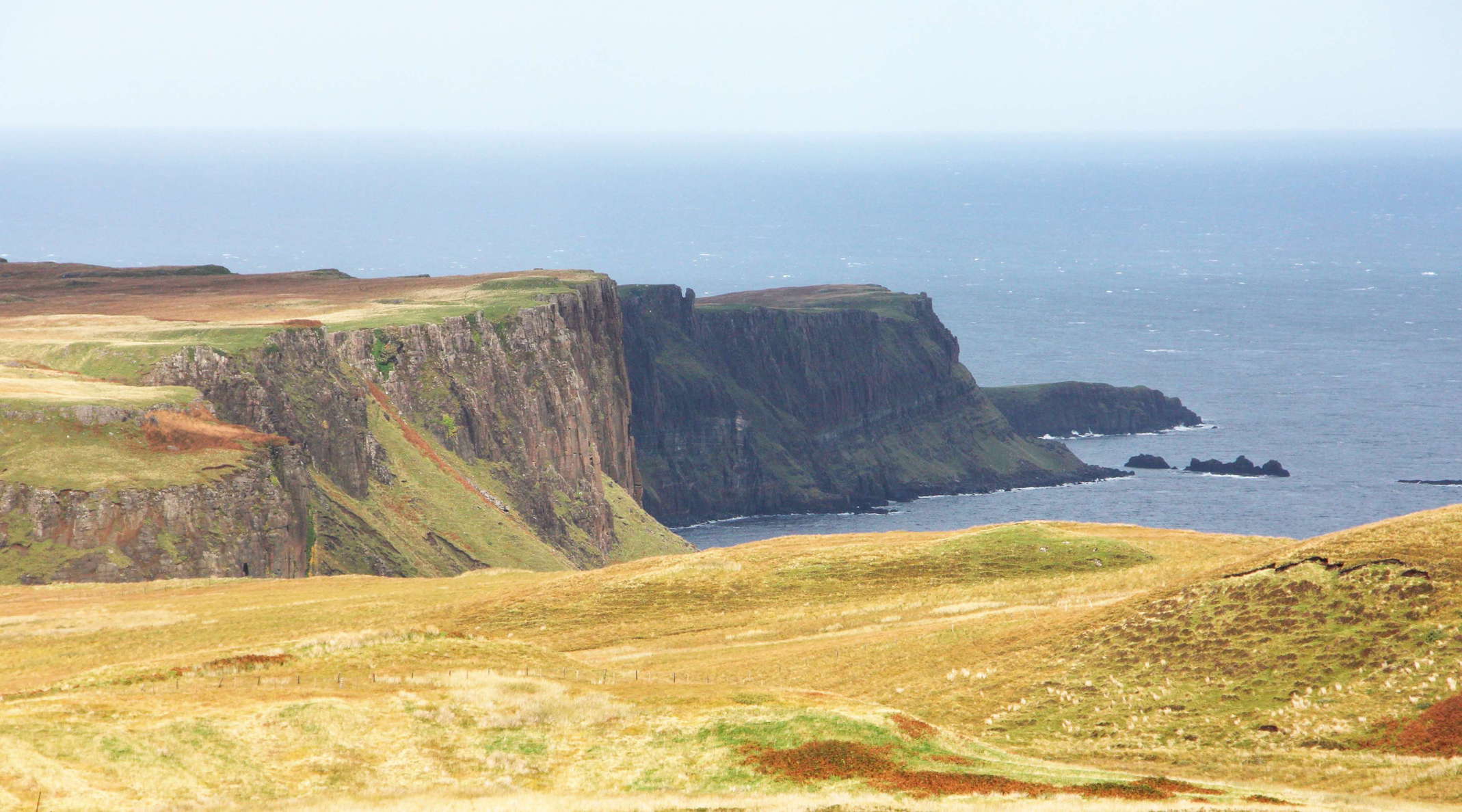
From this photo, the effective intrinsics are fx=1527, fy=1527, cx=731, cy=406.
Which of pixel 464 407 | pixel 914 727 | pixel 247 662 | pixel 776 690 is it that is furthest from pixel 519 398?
pixel 914 727

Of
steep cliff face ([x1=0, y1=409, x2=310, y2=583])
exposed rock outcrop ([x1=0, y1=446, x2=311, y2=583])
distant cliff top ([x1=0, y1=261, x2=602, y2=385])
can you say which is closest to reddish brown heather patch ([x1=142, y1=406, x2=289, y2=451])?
steep cliff face ([x1=0, y1=409, x2=310, y2=583])

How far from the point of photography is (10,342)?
112m

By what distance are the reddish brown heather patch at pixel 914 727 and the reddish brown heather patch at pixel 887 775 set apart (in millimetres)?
1482

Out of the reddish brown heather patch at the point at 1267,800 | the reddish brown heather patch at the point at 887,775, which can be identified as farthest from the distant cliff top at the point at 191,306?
the reddish brown heather patch at the point at 1267,800

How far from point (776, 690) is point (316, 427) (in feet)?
226

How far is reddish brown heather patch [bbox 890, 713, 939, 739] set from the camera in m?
42.9

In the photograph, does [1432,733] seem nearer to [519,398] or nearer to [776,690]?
[776,690]

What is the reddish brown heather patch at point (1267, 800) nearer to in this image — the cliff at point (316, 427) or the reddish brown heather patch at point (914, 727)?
the reddish brown heather patch at point (914, 727)

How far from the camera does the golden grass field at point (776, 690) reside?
3781cm

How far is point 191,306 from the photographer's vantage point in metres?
140

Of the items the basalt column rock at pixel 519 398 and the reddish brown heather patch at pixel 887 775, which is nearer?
the reddish brown heather patch at pixel 887 775

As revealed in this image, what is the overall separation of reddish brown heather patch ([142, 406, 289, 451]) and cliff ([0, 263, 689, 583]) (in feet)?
0.63

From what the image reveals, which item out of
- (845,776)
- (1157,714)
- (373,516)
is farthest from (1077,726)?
(373,516)

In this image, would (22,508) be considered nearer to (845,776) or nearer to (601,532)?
(845,776)
